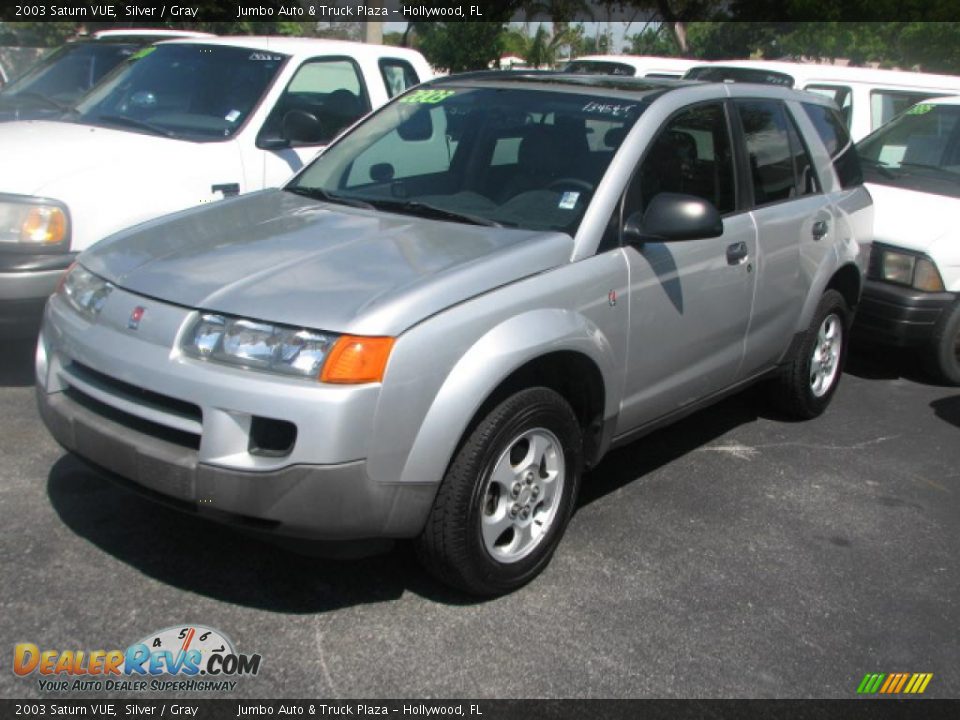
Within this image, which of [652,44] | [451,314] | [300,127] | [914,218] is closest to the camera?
[451,314]

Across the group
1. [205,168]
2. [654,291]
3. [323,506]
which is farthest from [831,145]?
[323,506]

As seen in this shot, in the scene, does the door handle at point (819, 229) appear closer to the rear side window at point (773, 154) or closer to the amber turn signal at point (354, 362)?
the rear side window at point (773, 154)

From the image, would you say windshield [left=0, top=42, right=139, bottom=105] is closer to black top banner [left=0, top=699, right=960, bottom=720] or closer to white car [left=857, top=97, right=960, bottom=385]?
white car [left=857, top=97, right=960, bottom=385]

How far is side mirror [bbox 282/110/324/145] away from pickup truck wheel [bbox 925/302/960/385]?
396 cm

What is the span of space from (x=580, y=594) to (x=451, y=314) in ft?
3.91

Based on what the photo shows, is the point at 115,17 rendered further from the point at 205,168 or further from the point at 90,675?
the point at 90,675

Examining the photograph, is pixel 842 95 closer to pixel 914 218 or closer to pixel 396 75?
pixel 914 218

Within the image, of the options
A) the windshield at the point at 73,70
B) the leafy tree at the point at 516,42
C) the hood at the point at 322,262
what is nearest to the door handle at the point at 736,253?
the hood at the point at 322,262

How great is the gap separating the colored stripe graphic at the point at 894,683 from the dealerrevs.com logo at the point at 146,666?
1.94 metres

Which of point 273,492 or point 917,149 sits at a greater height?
point 917,149

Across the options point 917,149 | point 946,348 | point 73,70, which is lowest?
point 946,348

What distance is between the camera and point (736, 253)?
15.2ft

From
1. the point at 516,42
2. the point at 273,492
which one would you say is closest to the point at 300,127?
the point at 273,492

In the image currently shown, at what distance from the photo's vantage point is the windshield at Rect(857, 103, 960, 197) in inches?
285
